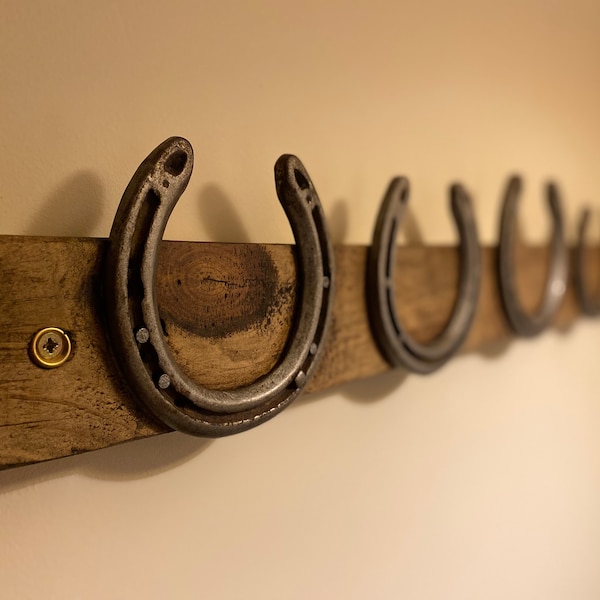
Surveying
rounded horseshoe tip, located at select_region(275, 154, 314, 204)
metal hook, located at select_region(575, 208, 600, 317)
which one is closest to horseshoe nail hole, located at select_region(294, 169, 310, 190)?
rounded horseshoe tip, located at select_region(275, 154, 314, 204)

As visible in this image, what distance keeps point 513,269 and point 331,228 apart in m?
0.31

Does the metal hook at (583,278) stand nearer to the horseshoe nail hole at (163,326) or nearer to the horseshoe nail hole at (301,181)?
the horseshoe nail hole at (301,181)

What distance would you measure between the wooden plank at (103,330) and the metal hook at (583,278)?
1.51 feet

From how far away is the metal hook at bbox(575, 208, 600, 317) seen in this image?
3.04ft

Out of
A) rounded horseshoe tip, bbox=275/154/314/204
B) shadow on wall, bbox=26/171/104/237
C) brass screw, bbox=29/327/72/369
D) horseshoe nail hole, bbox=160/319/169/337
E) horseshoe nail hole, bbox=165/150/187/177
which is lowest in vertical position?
brass screw, bbox=29/327/72/369

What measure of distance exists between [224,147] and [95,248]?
6.4 inches

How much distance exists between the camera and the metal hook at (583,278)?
926 mm

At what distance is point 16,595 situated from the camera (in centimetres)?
38

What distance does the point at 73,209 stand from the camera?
40 cm

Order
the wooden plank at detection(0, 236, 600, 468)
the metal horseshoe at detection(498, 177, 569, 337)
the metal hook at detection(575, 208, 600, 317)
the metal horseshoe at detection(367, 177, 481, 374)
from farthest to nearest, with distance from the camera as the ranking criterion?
the metal hook at detection(575, 208, 600, 317) → the metal horseshoe at detection(498, 177, 569, 337) → the metal horseshoe at detection(367, 177, 481, 374) → the wooden plank at detection(0, 236, 600, 468)

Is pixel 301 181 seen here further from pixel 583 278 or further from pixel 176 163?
pixel 583 278

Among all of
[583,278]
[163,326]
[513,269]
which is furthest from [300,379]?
[583,278]

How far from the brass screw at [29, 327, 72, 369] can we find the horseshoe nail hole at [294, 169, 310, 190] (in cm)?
20

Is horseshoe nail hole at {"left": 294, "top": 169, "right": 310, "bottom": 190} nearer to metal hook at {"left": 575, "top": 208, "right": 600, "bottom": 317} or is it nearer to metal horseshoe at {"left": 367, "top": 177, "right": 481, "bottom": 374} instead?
metal horseshoe at {"left": 367, "top": 177, "right": 481, "bottom": 374}
